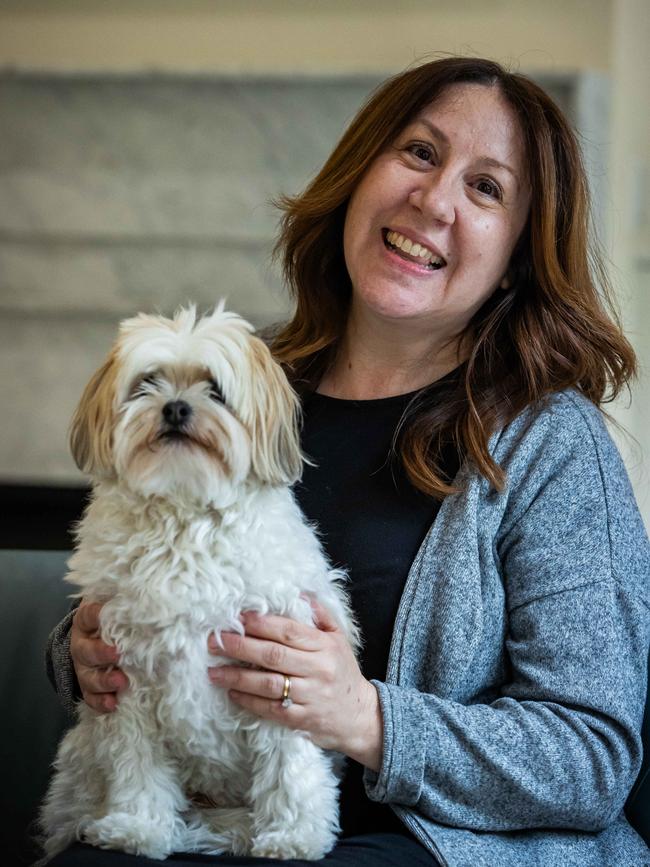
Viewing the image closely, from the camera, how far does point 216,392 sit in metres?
1.34

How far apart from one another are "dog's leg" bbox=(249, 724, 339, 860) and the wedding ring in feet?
0.14

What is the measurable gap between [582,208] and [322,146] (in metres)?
2.24

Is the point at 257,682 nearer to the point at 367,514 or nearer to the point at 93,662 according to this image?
the point at 93,662

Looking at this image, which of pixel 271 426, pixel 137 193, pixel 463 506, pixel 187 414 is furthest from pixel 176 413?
pixel 137 193

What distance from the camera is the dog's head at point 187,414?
1290mm

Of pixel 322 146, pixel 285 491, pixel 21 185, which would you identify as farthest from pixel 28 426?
pixel 285 491

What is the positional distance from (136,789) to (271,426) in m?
0.48

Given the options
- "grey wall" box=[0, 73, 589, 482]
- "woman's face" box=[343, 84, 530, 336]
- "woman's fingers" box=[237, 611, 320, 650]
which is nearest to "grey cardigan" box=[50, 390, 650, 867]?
"woman's fingers" box=[237, 611, 320, 650]

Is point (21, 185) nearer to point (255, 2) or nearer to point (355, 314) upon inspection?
point (255, 2)

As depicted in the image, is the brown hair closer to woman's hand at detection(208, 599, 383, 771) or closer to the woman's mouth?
the woman's mouth

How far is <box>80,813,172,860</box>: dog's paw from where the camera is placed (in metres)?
1.28

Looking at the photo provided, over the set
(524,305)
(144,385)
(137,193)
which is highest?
(137,193)

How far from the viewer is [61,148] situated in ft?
12.6

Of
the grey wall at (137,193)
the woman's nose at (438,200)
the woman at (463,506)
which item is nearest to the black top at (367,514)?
the woman at (463,506)
